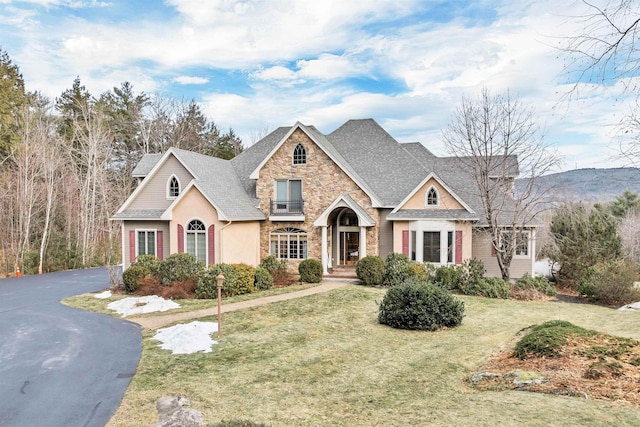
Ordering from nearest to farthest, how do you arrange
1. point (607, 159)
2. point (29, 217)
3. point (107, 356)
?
1. point (607, 159)
2. point (107, 356)
3. point (29, 217)

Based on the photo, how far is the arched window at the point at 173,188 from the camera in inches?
893

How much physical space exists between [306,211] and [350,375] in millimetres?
14897

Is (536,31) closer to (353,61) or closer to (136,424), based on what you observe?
(136,424)

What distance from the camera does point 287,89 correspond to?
105ft

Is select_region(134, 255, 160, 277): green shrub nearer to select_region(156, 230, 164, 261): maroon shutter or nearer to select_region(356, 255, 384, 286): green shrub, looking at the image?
select_region(156, 230, 164, 261): maroon shutter

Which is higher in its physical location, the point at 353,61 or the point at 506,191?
the point at 353,61

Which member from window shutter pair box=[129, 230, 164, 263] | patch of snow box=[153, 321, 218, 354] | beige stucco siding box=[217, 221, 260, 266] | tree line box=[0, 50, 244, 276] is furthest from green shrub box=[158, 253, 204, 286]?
patch of snow box=[153, 321, 218, 354]

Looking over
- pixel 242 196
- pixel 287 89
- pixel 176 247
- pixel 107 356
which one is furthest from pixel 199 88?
pixel 107 356

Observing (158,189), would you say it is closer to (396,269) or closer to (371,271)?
(371,271)

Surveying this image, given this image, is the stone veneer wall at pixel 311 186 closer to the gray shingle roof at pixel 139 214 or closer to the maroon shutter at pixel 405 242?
the maroon shutter at pixel 405 242

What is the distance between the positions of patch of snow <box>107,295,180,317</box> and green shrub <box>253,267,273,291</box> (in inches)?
161

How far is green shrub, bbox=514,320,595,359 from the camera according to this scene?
896 centimetres

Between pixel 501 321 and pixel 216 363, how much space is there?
9631 millimetres

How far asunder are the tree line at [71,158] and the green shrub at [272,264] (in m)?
8.93
